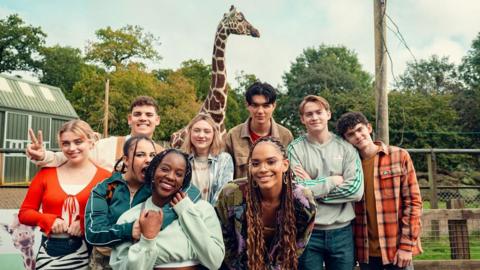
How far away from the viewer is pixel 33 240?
161 inches

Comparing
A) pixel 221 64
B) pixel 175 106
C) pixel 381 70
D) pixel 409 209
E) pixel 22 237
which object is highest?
pixel 175 106

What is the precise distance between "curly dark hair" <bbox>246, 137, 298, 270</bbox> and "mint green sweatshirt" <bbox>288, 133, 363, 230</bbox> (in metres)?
0.33

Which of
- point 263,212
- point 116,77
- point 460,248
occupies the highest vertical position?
point 116,77

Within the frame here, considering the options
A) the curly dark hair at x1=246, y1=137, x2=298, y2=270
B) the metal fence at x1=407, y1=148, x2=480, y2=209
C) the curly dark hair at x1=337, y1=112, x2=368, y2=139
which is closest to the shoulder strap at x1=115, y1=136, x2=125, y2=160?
the curly dark hair at x1=246, y1=137, x2=298, y2=270

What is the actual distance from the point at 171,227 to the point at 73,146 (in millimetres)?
914

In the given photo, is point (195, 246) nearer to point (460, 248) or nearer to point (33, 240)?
point (33, 240)

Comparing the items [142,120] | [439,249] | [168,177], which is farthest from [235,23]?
[168,177]

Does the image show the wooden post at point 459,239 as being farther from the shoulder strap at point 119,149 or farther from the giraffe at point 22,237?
the giraffe at point 22,237

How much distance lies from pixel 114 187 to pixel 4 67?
131 ft

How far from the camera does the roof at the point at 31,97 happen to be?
62.0 ft

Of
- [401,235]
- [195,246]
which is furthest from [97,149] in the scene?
[401,235]

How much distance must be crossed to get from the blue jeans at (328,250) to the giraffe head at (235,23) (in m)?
4.90

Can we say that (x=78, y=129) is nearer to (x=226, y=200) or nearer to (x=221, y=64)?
(x=226, y=200)

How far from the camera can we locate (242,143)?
142 inches
